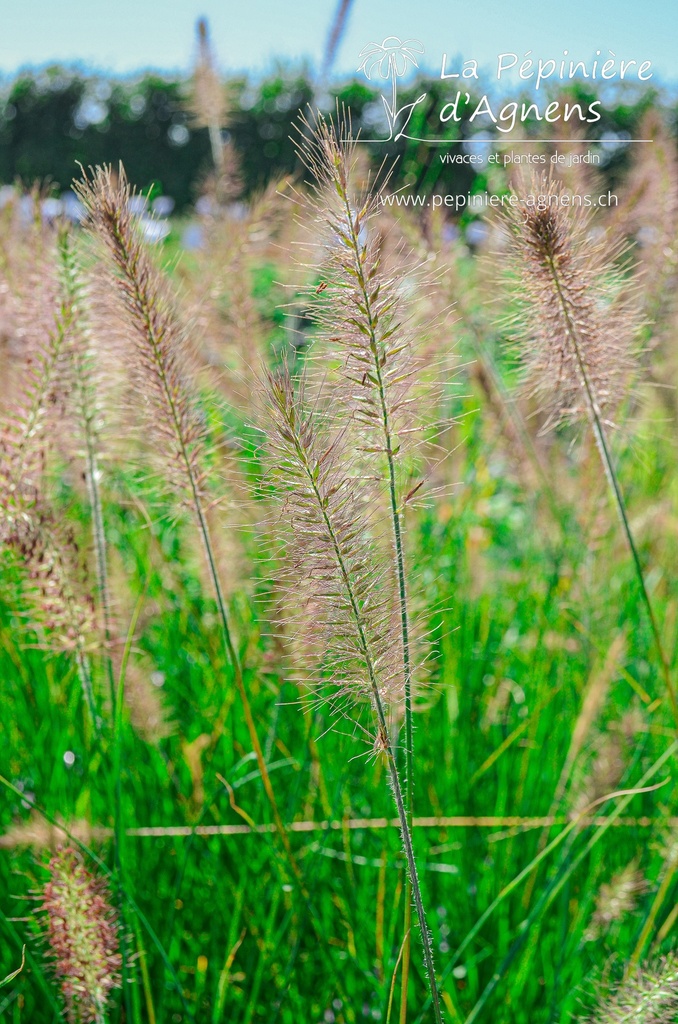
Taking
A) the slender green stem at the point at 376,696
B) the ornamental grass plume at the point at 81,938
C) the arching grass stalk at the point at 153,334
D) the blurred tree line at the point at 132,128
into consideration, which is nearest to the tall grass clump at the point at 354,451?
the slender green stem at the point at 376,696

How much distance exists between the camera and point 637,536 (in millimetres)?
2723

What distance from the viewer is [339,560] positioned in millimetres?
815

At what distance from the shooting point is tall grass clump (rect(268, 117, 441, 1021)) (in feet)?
2.60

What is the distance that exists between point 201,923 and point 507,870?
2.07 feet

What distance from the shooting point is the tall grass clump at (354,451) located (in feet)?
2.60

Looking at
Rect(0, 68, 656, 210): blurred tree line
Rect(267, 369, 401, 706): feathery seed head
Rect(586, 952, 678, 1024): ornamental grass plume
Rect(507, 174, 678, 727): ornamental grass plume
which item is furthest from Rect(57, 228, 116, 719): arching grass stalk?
Rect(0, 68, 656, 210): blurred tree line

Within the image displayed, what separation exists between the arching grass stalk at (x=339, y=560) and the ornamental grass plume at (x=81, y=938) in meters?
0.46

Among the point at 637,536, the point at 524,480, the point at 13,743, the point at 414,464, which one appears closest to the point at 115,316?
the point at 414,464

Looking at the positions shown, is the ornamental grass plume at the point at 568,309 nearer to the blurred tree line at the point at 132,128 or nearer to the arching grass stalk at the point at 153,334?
the arching grass stalk at the point at 153,334

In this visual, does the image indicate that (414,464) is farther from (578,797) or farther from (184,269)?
(184,269)

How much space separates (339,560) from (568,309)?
0.49m

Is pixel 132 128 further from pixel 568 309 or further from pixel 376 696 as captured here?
pixel 376 696

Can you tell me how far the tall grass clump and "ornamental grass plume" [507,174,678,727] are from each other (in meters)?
0.25

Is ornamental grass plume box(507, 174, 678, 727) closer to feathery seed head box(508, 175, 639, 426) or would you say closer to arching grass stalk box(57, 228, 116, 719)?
feathery seed head box(508, 175, 639, 426)
